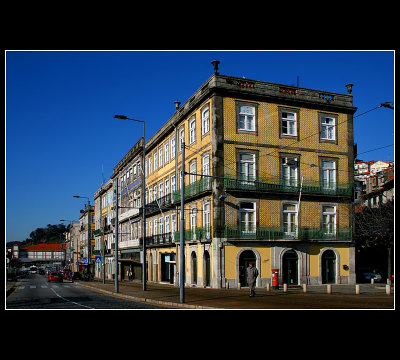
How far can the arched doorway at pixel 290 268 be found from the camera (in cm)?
3481

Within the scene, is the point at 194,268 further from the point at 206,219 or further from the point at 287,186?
the point at 287,186

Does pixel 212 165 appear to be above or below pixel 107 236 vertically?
above

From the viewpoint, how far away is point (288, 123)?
36500 mm

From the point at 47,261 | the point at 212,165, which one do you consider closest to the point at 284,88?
the point at 212,165

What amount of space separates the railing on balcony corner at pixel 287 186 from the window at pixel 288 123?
12.0 ft

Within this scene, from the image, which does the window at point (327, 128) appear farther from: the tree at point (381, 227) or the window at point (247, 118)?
the tree at point (381, 227)

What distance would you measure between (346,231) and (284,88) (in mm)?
11663

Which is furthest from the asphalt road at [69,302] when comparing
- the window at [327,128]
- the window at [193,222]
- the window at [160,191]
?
the window at [327,128]

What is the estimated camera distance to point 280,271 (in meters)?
34.5

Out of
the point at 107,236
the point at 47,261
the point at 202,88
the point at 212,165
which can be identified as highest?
the point at 202,88

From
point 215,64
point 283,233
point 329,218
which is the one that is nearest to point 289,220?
point 283,233

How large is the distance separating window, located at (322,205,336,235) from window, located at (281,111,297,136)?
6.19 m
